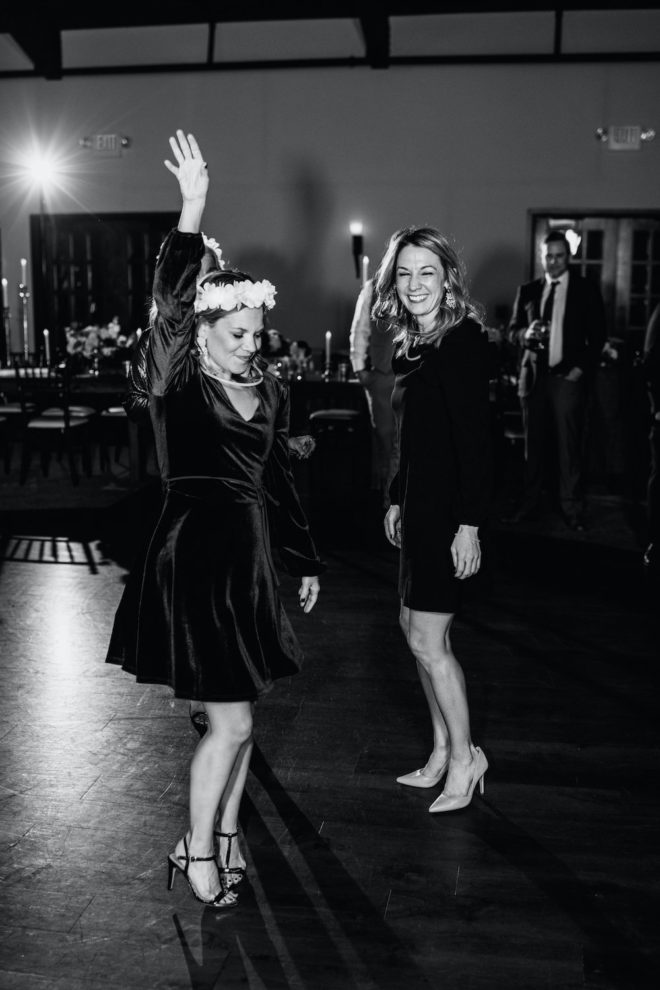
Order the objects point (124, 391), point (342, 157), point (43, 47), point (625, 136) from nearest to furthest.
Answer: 1. point (124, 391)
2. point (625, 136)
3. point (342, 157)
4. point (43, 47)

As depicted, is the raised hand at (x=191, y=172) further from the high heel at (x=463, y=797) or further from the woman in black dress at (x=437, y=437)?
the high heel at (x=463, y=797)

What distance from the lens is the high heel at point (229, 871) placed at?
2328 millimetres

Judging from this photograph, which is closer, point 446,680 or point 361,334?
point 446,680

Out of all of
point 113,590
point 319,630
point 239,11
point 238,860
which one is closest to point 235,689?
point 238,860

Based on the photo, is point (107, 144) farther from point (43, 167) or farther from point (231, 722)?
point (231, 722)

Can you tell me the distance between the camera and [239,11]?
31.5 feet

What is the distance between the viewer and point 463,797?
8.98 feet

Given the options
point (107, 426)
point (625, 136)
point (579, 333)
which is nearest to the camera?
point (579, 333)

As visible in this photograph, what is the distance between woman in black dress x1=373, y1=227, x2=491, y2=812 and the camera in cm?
249

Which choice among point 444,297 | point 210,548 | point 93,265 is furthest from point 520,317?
point 93,265

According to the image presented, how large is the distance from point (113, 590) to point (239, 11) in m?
6.85

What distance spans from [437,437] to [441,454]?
43mm

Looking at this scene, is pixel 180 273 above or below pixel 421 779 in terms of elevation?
above

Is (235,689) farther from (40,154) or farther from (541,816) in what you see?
(40,154)
